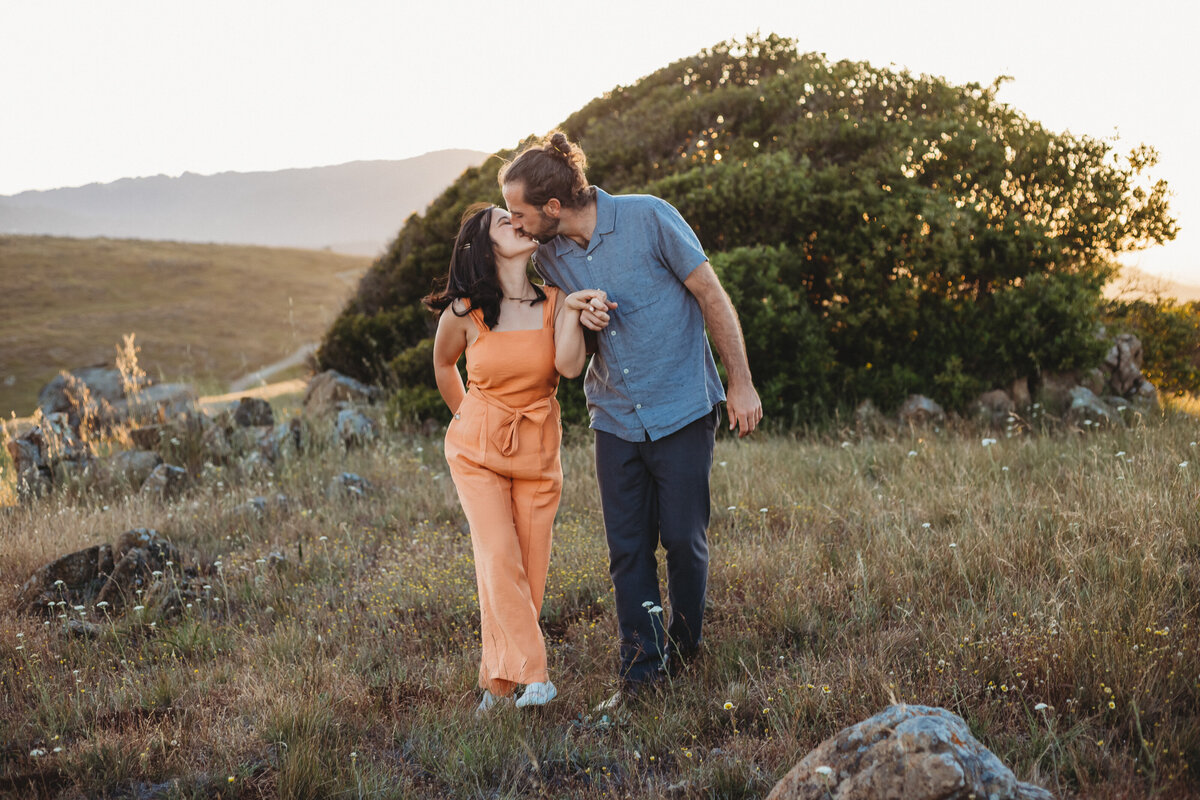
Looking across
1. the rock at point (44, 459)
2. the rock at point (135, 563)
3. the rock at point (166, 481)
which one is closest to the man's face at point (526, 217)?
the rock at point (135, 563)

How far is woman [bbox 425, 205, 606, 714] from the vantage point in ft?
12.1

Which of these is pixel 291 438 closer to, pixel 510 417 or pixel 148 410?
pixel 148 410

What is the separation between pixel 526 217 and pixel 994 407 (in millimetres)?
6618

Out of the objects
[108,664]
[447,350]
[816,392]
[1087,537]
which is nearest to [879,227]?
[816,392]

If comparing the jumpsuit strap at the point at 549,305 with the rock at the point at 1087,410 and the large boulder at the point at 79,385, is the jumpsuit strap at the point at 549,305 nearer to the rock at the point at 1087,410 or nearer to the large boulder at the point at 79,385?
the rock at the point at 1087,410

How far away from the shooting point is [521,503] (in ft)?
12.7

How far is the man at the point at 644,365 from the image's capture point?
362 cm

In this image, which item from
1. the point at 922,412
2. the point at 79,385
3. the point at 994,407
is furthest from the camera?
the point at 79,385

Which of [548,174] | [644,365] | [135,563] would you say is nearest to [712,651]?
[644,365]

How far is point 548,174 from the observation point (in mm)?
3512

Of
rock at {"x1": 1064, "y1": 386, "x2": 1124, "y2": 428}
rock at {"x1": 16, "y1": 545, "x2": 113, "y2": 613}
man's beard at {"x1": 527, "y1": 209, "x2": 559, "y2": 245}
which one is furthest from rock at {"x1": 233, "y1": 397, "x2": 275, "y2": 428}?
rock at {"x1": 1064, "y1": 386, "x2": 1124, "y2": 428}

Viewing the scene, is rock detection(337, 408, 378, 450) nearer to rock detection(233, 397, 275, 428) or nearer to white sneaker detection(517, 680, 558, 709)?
rock detection(233, 397, 275, 428)

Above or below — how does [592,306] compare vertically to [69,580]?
above

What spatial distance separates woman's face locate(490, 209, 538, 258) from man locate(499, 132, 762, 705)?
0.04 meters
